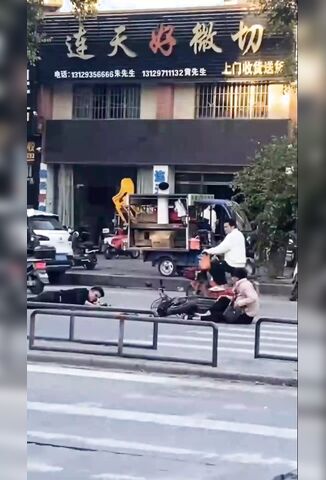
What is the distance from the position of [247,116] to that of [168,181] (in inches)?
94.1

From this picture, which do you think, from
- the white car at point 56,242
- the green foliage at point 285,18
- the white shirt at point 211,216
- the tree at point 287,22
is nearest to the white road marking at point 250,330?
the tree at point 287,22

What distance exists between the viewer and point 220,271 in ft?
35.6

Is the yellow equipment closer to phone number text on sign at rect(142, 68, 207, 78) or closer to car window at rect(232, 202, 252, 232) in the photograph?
phone number text on sign at rect(142, 68, 207, 78)

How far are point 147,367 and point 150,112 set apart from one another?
14097 millimetres

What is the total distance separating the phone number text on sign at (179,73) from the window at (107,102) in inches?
18.2

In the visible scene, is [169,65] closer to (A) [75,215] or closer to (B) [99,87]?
(B) [99,87]

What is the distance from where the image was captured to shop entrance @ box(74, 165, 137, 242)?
61.0 feet

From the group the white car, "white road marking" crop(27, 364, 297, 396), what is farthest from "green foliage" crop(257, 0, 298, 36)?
the white car

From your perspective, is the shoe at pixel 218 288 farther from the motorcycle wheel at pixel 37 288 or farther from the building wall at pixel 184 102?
the building wall at pixel 184 102

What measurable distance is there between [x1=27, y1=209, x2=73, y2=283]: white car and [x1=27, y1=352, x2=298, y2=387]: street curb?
6.66 metres

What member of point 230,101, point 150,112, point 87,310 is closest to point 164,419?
point 87,310

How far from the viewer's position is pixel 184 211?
1561 cm

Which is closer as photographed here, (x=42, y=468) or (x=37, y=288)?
(x=42, y=468)

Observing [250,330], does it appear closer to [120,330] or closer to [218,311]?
[218,311]
